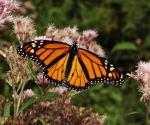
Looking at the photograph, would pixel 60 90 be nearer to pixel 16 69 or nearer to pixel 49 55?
pixel 49 55

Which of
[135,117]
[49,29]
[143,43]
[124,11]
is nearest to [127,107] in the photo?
[135,117]

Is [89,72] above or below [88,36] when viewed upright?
below

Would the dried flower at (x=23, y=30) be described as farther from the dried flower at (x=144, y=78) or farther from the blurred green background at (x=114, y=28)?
the blurred green background at (x=114, y=28)

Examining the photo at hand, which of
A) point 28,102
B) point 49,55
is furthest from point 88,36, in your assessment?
point 28,102

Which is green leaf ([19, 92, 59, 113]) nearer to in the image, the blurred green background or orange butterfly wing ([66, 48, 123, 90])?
orange butterfly wing ([66, 48, 123, 90])

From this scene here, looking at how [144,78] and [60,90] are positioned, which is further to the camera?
[60,90]

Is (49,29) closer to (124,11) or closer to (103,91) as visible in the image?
(103,91)
